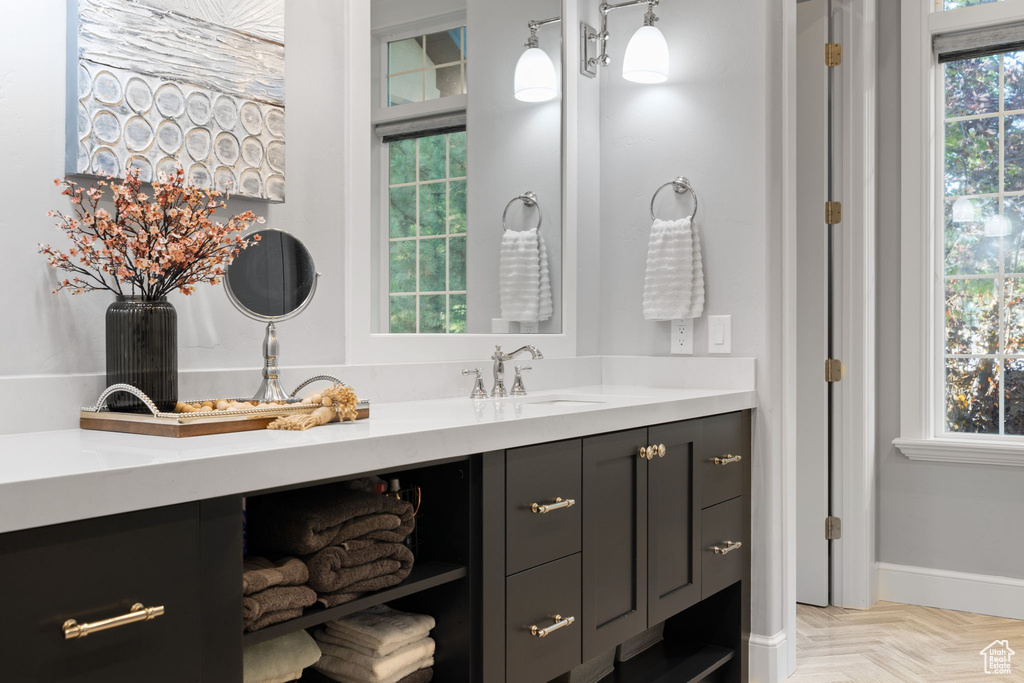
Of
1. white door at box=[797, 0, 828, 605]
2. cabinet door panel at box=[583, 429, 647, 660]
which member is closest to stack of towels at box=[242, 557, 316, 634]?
cabinet door panel at box=[583, 429, 647, 660]

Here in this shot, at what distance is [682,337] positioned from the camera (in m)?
2.71

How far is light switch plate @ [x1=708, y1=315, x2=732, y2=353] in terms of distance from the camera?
8.59 feet

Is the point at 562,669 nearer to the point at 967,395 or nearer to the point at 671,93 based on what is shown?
the point at 671,93

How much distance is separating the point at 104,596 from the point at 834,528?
2.84 m

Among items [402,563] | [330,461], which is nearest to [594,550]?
[402,563]

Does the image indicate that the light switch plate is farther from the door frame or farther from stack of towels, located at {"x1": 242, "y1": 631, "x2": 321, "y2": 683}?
stack of towels, located at {"x1": 242, "y1": 631, "x2": 321, "y2": 683}

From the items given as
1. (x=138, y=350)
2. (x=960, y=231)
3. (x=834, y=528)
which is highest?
(x=960, y=231)

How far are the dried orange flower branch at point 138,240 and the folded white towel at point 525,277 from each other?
1.09 m

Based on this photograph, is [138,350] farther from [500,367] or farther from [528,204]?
[528,204]

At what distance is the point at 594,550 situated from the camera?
5.94ft

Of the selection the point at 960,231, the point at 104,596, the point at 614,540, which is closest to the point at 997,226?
the point at 960,231

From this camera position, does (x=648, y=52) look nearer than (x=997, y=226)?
Yes

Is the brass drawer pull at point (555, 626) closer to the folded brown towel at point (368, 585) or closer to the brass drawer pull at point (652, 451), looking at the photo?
the folded brown towel at point (368, 585)

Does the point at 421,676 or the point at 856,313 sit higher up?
the point at 856,313
